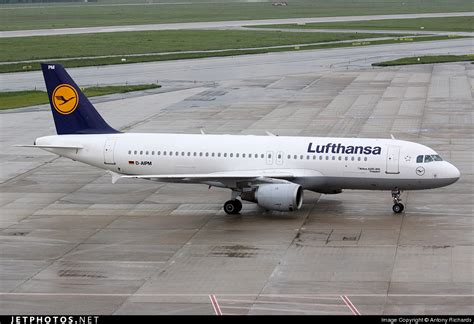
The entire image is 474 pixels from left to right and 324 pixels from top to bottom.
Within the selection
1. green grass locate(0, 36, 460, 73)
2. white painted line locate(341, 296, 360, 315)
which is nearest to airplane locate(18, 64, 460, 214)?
white painted line locate(341, 296, 360, 315)

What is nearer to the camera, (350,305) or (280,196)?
(350,305)

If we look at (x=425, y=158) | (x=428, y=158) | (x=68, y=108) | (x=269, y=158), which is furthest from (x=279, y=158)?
(x=68, y=108)

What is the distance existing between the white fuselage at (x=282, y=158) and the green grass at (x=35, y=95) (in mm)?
40998

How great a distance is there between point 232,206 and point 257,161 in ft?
8.96

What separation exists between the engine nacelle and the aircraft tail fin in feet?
34.1

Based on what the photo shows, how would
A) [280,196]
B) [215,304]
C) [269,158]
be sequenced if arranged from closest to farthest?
[215,304], [280,196], [269,158]

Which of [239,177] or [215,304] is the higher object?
[239,177]

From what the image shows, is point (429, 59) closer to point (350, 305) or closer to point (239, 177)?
point (239, 177)

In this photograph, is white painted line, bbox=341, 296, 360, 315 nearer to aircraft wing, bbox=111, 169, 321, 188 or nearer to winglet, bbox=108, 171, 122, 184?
aircraft wing, bbox=111, 169, 321, 188

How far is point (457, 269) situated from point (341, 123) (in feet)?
135

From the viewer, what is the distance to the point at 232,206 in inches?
1897

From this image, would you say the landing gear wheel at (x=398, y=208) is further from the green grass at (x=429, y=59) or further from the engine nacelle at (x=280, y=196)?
the green grass at (x=429, y=59)

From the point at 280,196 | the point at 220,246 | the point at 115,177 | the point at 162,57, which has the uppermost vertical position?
the point at 115,177

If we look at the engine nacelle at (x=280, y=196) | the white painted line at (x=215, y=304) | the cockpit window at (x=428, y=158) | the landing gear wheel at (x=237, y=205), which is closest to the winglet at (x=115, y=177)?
the landing gear wheel at (x=237, y=205)
